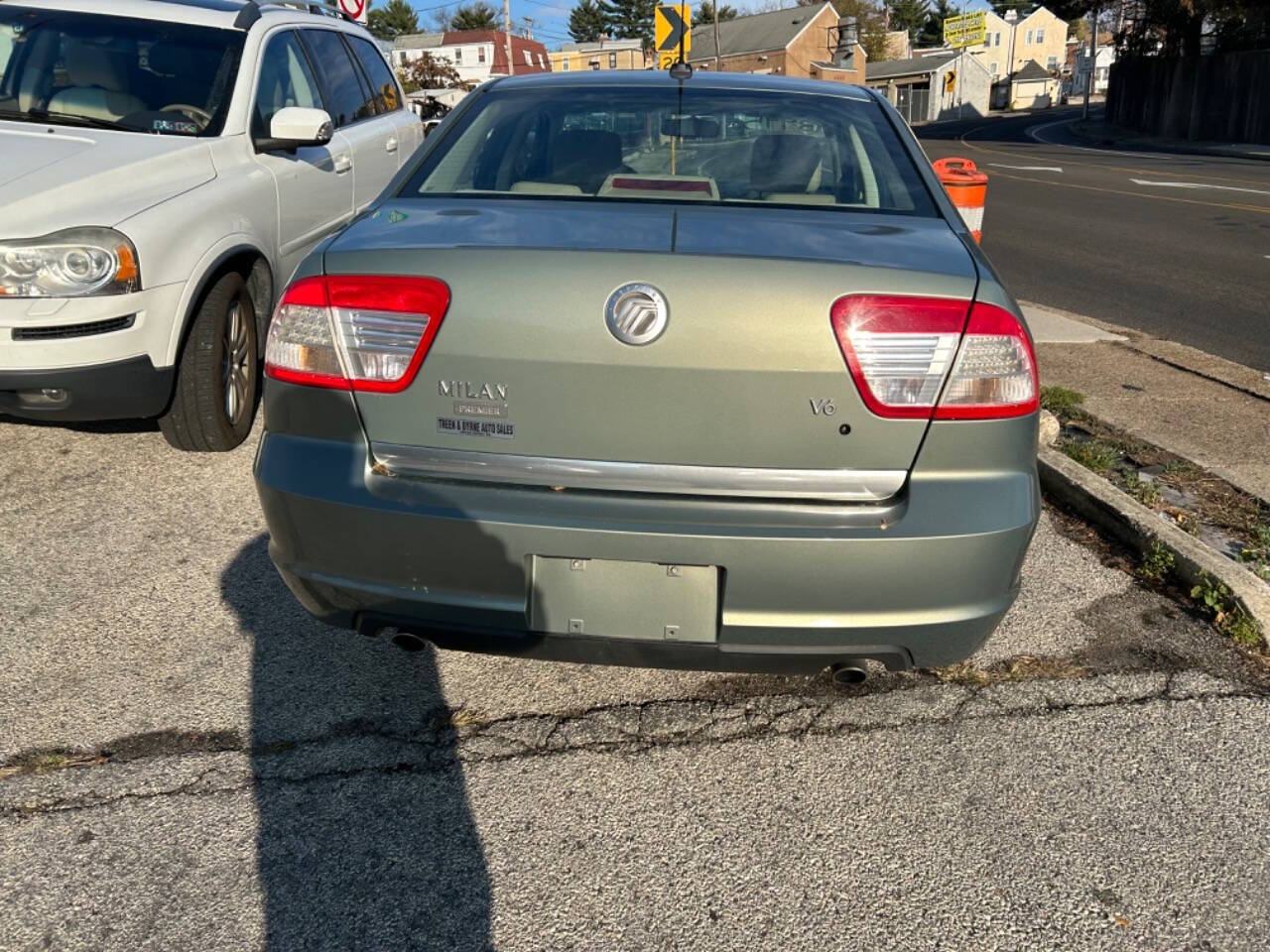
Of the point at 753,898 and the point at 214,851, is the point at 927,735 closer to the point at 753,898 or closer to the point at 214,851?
the point at 753,898

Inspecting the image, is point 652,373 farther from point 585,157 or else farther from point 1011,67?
point 1011,67

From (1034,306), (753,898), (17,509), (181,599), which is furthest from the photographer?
(1034,306)

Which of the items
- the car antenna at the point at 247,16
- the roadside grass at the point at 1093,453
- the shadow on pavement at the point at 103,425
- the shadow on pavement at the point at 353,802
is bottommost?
the shadow on pavement at the point at 353,802

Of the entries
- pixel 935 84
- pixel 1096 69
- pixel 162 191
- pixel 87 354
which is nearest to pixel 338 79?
pixel 162 191

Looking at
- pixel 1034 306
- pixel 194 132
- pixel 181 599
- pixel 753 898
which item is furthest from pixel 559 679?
pixel 1034 306

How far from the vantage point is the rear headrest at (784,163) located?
3215 mm

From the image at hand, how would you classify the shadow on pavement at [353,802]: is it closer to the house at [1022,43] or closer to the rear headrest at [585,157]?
the rear headrest at [585,157]

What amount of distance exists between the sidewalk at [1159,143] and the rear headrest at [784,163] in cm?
3047

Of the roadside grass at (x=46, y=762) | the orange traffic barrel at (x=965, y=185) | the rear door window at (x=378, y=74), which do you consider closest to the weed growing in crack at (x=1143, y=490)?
the orange traffic barrel at (x=965, y=185)

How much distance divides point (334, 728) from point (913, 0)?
437 ft

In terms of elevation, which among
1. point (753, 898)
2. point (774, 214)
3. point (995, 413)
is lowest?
point (753, 898)

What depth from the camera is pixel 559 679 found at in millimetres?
3188

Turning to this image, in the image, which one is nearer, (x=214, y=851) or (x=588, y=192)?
(x=214, y=851)

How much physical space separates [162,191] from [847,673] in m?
3.27
